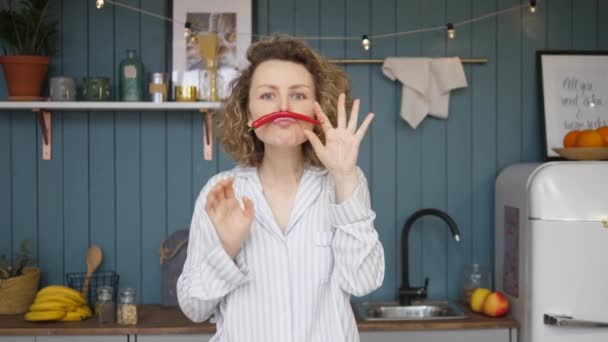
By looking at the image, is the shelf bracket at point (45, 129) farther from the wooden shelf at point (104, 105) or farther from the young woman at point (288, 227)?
the young woman at point (288, 227)

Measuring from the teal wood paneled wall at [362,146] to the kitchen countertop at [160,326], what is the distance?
16.3 inches

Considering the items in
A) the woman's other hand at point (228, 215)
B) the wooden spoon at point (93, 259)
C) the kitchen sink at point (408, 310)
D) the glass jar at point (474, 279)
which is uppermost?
the woman's other hand at point (228, 215)

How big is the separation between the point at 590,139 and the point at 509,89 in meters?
0.50

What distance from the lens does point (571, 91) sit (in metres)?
3.20

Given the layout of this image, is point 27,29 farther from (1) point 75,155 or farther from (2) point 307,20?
(2) point 307,20

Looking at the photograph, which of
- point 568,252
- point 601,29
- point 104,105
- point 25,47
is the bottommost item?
point 568,252

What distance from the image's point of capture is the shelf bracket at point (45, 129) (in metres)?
3.08

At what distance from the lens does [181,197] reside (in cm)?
318

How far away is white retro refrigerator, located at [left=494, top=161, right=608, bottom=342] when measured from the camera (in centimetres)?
265

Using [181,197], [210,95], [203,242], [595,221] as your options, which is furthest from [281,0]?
[203,242]

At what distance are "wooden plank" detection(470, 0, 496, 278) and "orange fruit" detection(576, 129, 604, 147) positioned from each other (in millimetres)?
430

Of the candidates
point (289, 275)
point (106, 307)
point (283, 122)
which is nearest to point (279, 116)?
point (283, 122)

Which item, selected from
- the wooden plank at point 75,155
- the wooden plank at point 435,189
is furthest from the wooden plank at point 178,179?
the wooden plank at point 435,189

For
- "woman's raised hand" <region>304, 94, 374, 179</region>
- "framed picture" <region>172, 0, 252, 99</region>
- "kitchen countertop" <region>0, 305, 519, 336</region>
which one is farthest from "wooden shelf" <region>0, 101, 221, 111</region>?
"woman's raised hand" <region>304, 94, 374, 179</region>
